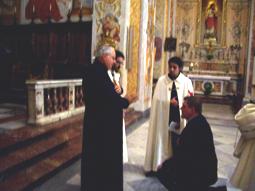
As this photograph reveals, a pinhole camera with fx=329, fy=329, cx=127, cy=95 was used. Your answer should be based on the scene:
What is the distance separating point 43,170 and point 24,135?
82 centimetres

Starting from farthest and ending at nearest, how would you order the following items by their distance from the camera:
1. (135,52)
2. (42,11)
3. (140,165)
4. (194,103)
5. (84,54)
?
(42,11)
(84,54)
(135,52)
(140,165)
(194,103)

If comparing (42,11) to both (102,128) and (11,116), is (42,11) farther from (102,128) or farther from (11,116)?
(102,128)

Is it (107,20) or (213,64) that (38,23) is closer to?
(107,20)

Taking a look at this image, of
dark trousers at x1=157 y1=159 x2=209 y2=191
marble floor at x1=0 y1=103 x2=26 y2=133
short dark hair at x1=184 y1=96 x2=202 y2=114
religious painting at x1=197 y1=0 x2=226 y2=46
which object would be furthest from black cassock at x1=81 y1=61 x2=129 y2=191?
religious painting at x1=197 y1=0 x2=226 y2=46

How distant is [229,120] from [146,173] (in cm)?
605

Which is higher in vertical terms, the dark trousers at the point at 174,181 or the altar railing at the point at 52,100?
the altar railing at the point at 52,100

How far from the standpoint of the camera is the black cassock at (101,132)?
3.43 m

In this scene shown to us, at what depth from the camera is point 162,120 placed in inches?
193

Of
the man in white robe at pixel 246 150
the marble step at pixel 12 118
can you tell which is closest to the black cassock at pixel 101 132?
the man in white robe at pixel 246 150

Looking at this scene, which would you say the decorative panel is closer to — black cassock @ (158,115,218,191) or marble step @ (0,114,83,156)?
marble step @ (0,114,83,156)

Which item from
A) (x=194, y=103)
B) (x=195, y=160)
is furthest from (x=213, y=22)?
(x=195, y=160)

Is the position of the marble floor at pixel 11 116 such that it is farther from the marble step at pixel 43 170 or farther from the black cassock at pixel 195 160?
the black cassock at pixel 195 160

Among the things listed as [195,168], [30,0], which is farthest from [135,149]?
[30,0]

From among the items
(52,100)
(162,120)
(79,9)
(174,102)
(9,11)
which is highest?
(9,11)
